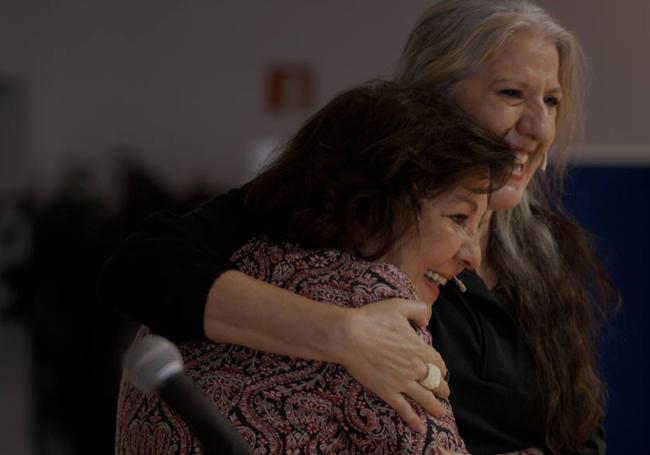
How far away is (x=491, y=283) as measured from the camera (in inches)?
80.2

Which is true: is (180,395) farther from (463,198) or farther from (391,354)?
(463,198)

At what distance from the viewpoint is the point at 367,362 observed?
1396 mm

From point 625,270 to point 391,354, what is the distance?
2366 mm

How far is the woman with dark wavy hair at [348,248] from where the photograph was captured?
1.38m

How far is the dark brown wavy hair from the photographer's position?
59.1 inches

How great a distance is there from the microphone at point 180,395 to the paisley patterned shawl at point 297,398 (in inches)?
17.0

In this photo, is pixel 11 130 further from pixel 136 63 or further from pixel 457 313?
pixel 457 313

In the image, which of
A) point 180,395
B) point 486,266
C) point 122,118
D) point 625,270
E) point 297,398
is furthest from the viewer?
point 122,118

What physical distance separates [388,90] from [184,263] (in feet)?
1.15

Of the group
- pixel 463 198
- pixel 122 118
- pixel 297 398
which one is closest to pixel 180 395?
pixel 297 398

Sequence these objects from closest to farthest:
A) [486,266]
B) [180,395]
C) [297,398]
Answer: [180,395], [297,398], [486,266]

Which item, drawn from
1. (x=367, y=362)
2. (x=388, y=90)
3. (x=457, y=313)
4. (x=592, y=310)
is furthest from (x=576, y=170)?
(x=367, y=362)

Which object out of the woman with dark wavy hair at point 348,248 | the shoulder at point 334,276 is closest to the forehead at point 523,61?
the woman with dark wavy hair at point 348,248

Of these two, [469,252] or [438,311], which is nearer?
[469,252]
